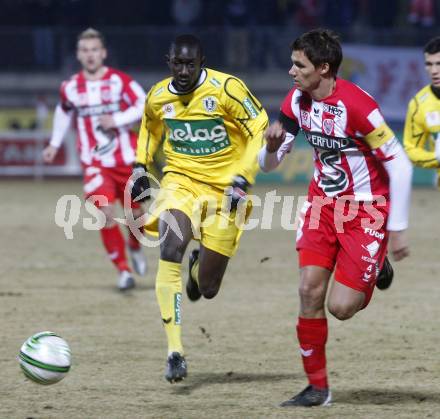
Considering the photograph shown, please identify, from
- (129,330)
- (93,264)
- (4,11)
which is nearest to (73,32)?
(4,11)

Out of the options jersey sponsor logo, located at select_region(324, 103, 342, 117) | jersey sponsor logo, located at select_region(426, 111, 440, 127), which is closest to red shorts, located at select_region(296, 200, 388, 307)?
jersey sponsor logo, located at select_region(324, 103, 342, 117)

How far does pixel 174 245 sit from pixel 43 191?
1280 centimetres

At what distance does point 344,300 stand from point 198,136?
2.00 m

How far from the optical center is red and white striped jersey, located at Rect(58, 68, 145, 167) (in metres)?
11.1

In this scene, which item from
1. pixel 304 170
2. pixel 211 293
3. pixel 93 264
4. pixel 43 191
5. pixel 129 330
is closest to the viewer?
pixel 211 293

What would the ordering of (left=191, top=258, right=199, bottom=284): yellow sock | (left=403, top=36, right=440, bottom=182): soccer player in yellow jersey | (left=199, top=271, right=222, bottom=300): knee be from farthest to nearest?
(left=403, top=36, right=440, bottom=182): soccer player in yellow jersey
(left=191, top=258, right=199, bottom=284): yellow sock
(left=199, top=271, right=222, bottom=300): knee

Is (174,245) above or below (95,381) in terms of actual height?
above

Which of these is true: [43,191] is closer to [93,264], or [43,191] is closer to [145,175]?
[93,264]

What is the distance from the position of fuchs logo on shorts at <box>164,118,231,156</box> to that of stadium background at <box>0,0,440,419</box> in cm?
146

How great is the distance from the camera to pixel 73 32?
23.2 meters

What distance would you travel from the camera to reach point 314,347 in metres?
6.36

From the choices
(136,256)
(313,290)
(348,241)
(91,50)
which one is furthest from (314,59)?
(136,256)

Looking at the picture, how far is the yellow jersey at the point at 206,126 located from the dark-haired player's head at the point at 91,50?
318 centimetres

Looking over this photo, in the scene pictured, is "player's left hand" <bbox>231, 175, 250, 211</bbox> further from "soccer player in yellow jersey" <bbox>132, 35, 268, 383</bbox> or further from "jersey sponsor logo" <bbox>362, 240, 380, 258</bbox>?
"jersey sponsor logo" <bbox>362, 240, 380, 258</bbox>
